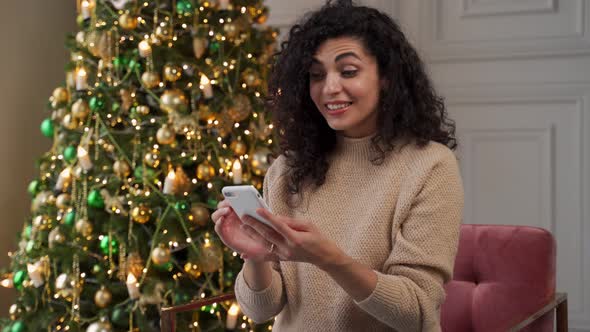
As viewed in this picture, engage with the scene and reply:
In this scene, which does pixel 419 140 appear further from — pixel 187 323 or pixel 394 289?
pixel 187 323

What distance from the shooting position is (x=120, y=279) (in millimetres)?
2910

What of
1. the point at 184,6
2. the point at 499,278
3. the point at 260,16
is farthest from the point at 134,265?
the point at 499,278

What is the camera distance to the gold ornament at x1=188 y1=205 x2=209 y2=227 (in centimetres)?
283

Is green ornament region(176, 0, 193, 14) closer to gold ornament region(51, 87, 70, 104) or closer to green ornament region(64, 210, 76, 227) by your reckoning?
gold ornament region(51, 87, 70, 104)

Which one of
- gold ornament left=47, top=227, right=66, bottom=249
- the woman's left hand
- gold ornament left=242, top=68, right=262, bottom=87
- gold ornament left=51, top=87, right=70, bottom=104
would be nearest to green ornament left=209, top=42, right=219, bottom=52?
gold ornament left=242, top=68, right=262, bottom=87

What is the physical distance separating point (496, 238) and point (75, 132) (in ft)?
5.19

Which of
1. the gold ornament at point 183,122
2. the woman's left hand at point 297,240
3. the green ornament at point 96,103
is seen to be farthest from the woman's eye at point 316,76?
the green ornament at point 96,103

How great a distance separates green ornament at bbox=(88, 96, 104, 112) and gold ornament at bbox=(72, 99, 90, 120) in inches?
1.1

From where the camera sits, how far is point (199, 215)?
2826mm

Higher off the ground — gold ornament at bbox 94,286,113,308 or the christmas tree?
the christmas tree

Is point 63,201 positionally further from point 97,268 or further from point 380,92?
point 380,92

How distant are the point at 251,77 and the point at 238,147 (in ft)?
0.80

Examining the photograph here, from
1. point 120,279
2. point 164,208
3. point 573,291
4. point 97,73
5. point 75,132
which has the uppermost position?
point 97,73

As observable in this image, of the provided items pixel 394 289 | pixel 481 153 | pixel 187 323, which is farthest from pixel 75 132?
pixel 394 289
